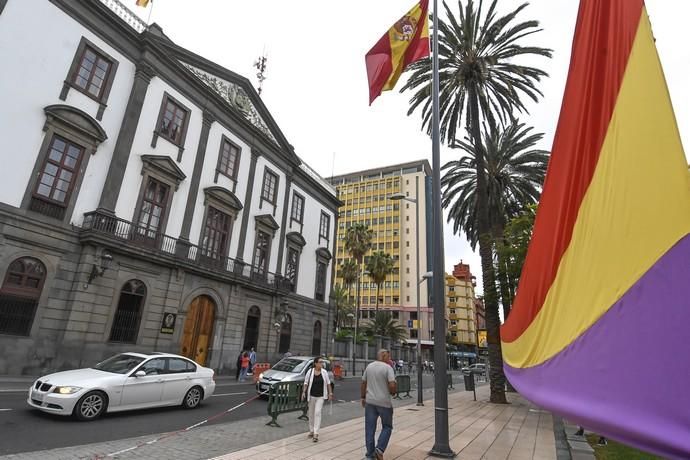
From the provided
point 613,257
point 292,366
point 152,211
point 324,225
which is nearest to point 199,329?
point 152,211

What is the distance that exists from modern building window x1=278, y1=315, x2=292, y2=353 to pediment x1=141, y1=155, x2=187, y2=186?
14455 millimetres

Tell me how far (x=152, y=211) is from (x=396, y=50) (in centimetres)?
1722

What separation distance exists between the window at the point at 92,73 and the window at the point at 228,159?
8.16 metres

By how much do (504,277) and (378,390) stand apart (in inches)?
504

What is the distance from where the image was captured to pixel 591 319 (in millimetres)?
1691

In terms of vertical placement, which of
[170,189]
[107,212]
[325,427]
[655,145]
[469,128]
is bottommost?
[325,427]

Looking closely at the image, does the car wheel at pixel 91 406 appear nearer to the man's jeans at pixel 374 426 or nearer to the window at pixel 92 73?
the man's jeans at pixel 374 426

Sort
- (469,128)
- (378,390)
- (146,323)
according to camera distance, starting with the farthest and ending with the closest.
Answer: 1. (469,128)
2. (146,323)
3. (378,390)

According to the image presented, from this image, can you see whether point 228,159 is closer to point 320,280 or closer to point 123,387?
point 320,280

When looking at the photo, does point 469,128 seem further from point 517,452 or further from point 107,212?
point 107,212

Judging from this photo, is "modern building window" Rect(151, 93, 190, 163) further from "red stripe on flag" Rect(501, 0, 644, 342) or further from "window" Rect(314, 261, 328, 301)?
"red stripe on flag" Rect(501, 0, 644, 342)

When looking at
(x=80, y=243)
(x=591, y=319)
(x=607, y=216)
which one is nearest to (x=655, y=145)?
(x=607, y=216)

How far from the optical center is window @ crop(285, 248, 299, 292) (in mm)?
32597

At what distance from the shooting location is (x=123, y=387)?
9.84m
